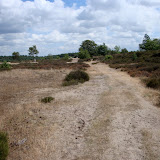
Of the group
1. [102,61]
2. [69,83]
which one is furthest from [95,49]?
[69,83]

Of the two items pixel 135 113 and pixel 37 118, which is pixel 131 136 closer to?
pixel 135 113

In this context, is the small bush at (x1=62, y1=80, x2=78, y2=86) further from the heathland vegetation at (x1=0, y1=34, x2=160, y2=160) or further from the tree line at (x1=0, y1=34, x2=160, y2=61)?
the tree line at (x1=0, y1=34, x2=160, y2=61)

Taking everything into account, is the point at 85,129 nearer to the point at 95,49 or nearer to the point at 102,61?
the point at 102,61

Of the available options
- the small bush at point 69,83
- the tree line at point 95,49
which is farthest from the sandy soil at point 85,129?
the tree line at point 95,49

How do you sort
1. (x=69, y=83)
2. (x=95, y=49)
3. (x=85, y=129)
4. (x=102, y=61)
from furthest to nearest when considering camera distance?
(x=95, y=49) → (x=102, y=61) → (x=69, y=83) → (x=85, y=129)

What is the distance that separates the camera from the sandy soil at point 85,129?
451 centimetres

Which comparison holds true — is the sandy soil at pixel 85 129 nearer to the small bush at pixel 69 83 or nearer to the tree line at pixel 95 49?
the small bush at pixel 69 83

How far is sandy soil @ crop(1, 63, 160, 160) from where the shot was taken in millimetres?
4512

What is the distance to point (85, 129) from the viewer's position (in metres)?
5.91

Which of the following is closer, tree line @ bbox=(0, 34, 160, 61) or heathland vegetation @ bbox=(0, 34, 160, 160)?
heathland vegetation @ bbox=(0, 34, 160, 160)

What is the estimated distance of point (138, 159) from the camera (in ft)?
13.6

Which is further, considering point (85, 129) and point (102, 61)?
point (102, 61)

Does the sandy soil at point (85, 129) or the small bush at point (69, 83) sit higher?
the small bush at point (69, 83)

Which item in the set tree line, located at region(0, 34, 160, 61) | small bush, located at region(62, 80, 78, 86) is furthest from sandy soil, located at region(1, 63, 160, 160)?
tree line, located at region(0, 34, 160, 61)
